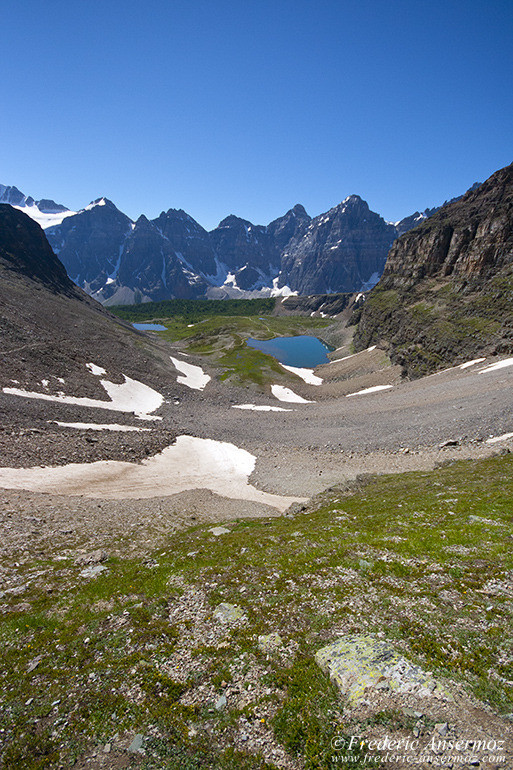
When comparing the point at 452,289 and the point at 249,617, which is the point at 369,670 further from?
the point at 452,289

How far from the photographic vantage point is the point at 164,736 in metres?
6.71

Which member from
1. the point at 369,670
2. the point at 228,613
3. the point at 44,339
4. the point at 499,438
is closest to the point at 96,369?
the point at 44,339

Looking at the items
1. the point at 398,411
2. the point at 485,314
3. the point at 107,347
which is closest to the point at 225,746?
the point at 398,411

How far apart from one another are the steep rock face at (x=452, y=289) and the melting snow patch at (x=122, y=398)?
60.2 m

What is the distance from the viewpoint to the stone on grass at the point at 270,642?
867 centimetres

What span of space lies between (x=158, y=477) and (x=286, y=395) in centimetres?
5378

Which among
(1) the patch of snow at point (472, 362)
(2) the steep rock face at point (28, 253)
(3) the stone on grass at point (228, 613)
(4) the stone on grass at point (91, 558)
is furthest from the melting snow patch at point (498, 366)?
(2) the steep rock face at point (28, 253)

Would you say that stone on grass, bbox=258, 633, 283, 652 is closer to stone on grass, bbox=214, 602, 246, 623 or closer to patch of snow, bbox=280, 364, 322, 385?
stone on grass, bbox=214, 602, 246, 623

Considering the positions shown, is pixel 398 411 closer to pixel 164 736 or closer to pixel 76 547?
pixel 76 547

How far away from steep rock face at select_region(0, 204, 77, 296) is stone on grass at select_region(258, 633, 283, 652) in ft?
398

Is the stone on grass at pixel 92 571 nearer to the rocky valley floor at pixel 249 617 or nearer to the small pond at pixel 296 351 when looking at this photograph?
the rocky valley floor at pixel 249 617

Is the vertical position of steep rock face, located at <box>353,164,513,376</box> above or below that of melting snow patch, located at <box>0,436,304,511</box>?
above

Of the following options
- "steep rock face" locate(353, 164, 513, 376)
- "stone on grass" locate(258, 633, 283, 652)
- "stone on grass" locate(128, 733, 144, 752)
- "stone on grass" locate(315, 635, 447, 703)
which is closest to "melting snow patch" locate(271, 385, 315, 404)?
"steep rock face" locate(353, 164, 513, 376)

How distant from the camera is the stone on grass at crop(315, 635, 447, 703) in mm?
6949
